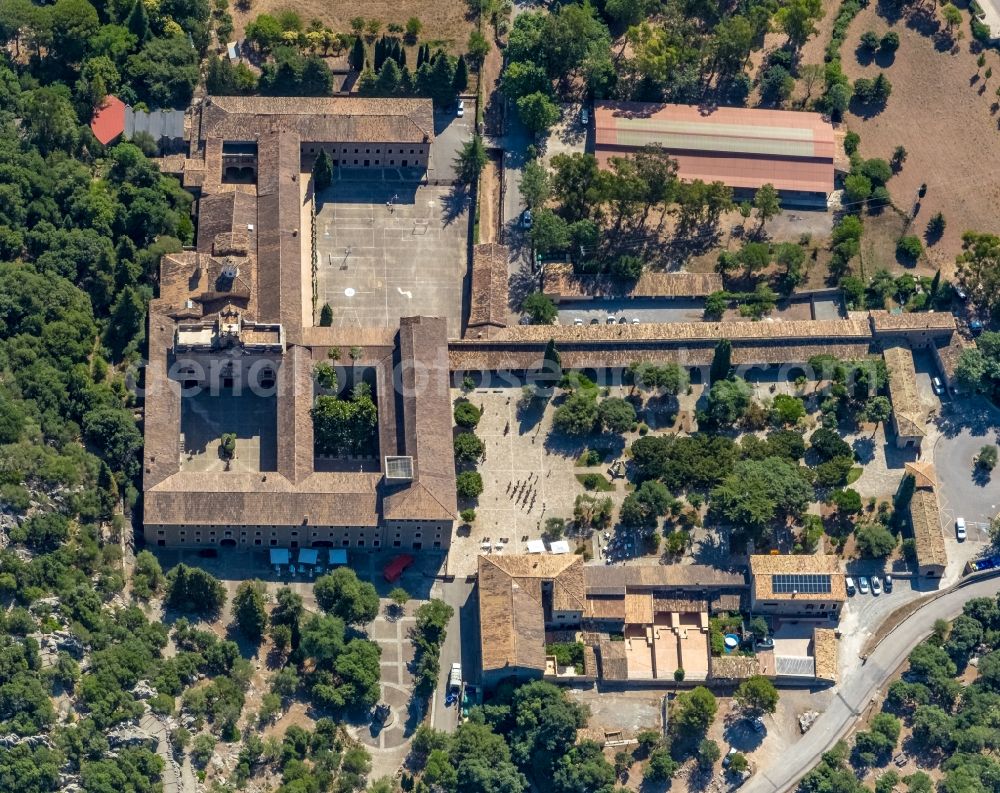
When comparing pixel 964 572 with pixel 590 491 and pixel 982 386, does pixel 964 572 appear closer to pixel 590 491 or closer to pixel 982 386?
pixel 982 386

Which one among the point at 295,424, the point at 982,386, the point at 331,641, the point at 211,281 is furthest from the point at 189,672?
the point at 982,386

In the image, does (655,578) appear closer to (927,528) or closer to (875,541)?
(875,541)

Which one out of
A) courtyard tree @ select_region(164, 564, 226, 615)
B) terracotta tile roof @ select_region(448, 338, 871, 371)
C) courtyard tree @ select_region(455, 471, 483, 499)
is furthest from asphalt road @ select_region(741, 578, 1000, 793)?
courtyard tree @ select_region(164, 564, 226, 615)

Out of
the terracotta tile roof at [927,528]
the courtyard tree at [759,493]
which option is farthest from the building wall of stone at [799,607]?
the terracotta tile roof at [927,528]

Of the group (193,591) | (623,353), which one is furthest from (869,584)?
(193,591)

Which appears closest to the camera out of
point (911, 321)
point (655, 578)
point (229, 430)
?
point (655, 578)

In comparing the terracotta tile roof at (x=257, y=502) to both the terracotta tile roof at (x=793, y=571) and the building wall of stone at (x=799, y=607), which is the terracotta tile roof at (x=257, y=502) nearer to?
the terracotta tile roof at (x=793, y=571)
